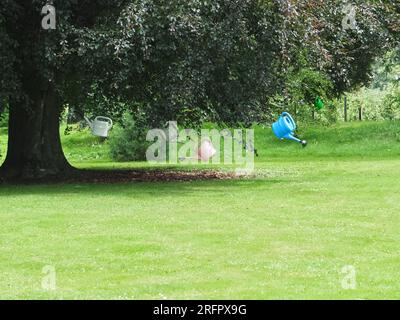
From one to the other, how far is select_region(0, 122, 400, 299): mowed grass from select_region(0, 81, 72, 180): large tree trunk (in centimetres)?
232

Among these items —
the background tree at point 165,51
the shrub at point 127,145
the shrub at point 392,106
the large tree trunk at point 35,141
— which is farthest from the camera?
the shrub at point 392,106

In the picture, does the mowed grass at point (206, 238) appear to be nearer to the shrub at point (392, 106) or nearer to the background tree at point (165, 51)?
the background tree at point (165, 51)

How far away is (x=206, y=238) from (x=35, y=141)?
12067 millimetres

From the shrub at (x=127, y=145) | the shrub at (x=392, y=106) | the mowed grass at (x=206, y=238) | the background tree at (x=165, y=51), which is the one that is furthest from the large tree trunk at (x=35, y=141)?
the shrub at (x=392, y=106)

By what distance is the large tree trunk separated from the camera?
2314cm

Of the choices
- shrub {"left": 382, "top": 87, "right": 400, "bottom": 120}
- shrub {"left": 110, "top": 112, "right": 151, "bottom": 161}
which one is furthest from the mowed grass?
shrub {"left": 382, "top": 87, "right": 400, "bottom": 120}

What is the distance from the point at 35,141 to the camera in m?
23.2

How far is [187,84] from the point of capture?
1945 cm

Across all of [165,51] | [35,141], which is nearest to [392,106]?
[35,141]

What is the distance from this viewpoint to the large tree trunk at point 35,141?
75.9 feet

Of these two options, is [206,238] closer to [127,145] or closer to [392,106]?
[127,145]

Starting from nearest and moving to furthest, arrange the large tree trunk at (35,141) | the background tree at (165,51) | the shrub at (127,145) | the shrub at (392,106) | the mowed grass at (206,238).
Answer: the mowed grass at (206,238) → the background tree at (165,51) → the large tree trunk at (35,141) → the shrub at (127,145) → the shrub at (392,106)

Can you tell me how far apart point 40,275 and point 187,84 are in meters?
10.4

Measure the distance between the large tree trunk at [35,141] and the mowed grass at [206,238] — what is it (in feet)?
7.61
